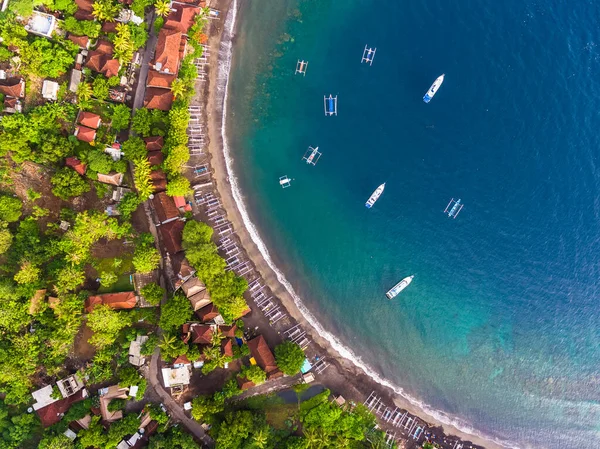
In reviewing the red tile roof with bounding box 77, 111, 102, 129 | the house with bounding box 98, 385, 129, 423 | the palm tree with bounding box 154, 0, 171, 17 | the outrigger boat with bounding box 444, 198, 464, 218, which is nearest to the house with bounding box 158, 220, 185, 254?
the red tile roof with bounding box 77, 111, 102, 129

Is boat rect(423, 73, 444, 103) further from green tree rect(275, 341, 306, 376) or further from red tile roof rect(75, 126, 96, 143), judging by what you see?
red tile roof rect(75, 126, 96, 143)

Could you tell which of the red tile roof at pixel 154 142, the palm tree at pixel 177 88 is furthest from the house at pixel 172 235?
the palm tree at pixel 177 88

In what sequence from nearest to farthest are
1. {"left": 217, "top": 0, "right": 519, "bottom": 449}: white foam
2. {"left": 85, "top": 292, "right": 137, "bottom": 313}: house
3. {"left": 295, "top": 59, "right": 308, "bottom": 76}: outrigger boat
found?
{"left": 85, "top": 292, "right": 137, "bottom": 313}: house → {"left": 217, "top": 0, "right": 519, "bottom": 449}: white foam → {"left": 295, "top": 59, "right": 308, "bottom": 76}: outrigger boat

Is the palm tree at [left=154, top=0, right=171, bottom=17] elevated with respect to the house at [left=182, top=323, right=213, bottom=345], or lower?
elevated

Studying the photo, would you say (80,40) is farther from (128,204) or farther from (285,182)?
(285,182)

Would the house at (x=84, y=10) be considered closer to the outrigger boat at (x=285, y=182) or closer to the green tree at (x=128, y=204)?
the green tree at (x=128, y=204)

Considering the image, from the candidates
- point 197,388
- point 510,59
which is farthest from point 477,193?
point 197,388
